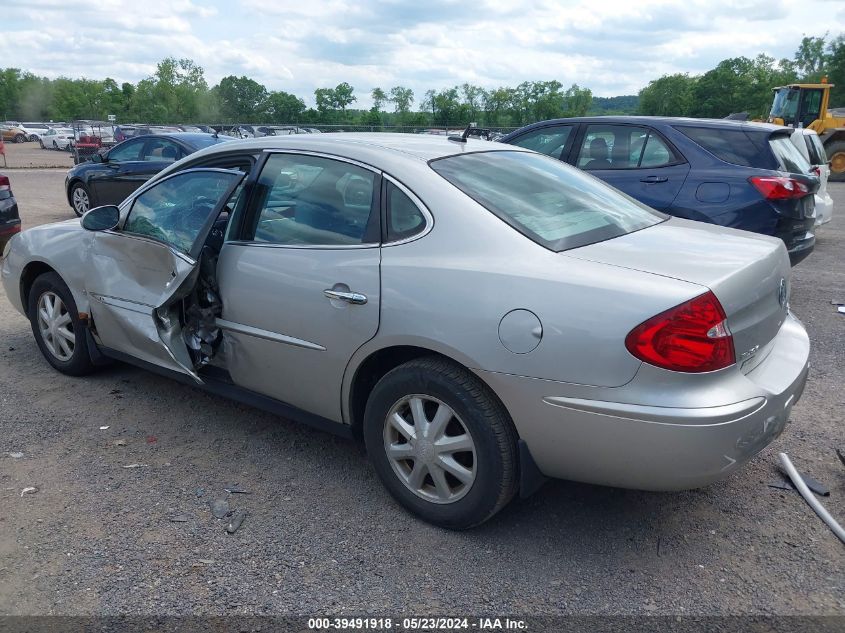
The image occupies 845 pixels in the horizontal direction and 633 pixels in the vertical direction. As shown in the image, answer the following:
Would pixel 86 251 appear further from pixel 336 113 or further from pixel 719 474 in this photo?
pixel 336 113

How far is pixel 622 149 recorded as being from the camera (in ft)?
23.3

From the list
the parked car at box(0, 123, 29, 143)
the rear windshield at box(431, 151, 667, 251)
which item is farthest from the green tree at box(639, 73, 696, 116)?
the rear windshield at box(431, 151, 667, 251)

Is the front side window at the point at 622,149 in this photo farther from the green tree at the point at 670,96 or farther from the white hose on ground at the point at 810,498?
the green tree at the point at 670,96

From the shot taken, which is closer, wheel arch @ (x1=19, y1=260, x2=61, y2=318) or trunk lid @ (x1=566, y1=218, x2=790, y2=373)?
trunk lid @ (x1=566, y1=218, x2=790, y2=373)

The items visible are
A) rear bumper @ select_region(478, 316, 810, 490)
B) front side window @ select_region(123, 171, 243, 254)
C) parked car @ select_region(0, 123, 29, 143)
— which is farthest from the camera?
parked car @ select_region(0, 123, 29, 143)

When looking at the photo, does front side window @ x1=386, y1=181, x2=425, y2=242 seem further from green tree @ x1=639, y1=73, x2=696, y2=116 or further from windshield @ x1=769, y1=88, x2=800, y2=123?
green tree @ x1=639, y1=73, x2=696, y2=116

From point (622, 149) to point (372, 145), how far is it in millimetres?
4306

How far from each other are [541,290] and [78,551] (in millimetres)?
2168

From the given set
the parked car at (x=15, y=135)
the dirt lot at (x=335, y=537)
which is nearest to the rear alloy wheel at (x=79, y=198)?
the dirt lot at (x=335, y=537)

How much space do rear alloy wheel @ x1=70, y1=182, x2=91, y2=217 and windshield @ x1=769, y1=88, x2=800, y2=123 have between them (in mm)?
21914

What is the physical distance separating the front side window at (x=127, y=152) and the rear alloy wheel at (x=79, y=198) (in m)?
0.84

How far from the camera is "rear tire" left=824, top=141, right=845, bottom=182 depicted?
22.9m

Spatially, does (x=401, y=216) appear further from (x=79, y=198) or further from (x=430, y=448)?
(x=79, y=198)

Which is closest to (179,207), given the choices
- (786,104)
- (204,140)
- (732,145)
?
(732,145)
